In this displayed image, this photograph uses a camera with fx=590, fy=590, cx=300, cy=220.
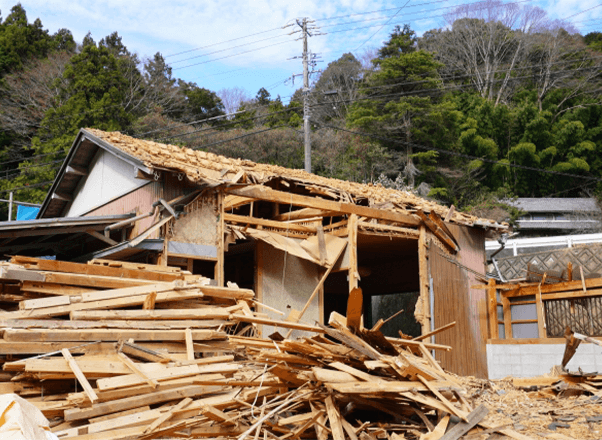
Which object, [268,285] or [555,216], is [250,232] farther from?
[555,216]

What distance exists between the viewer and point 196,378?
21.3ft

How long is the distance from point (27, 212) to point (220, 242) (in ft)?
48.2

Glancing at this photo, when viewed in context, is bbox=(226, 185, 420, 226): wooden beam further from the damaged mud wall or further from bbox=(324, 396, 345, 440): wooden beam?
bbox=(324, 396, 345, 440): wooden beam

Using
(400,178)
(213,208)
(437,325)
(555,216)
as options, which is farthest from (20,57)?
(555,216)

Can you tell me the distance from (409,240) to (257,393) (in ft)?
29.8

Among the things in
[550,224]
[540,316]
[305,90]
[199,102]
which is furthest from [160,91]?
[540,316]

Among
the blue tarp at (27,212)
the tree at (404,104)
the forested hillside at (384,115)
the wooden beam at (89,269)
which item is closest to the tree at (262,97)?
the forested hillside at (384,115)

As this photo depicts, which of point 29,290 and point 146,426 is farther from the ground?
point 29,290

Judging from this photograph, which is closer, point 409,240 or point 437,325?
point 437,325

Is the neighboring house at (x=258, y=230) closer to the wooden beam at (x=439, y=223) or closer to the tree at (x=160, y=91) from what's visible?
Answer: the wooden beam at (x=439, y=223)

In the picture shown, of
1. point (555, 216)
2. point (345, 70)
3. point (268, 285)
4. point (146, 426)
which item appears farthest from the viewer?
point (345, 70)

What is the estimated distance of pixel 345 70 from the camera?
162ft

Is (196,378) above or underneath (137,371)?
underneath

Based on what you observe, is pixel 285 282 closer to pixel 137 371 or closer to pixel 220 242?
pixel 220 242
